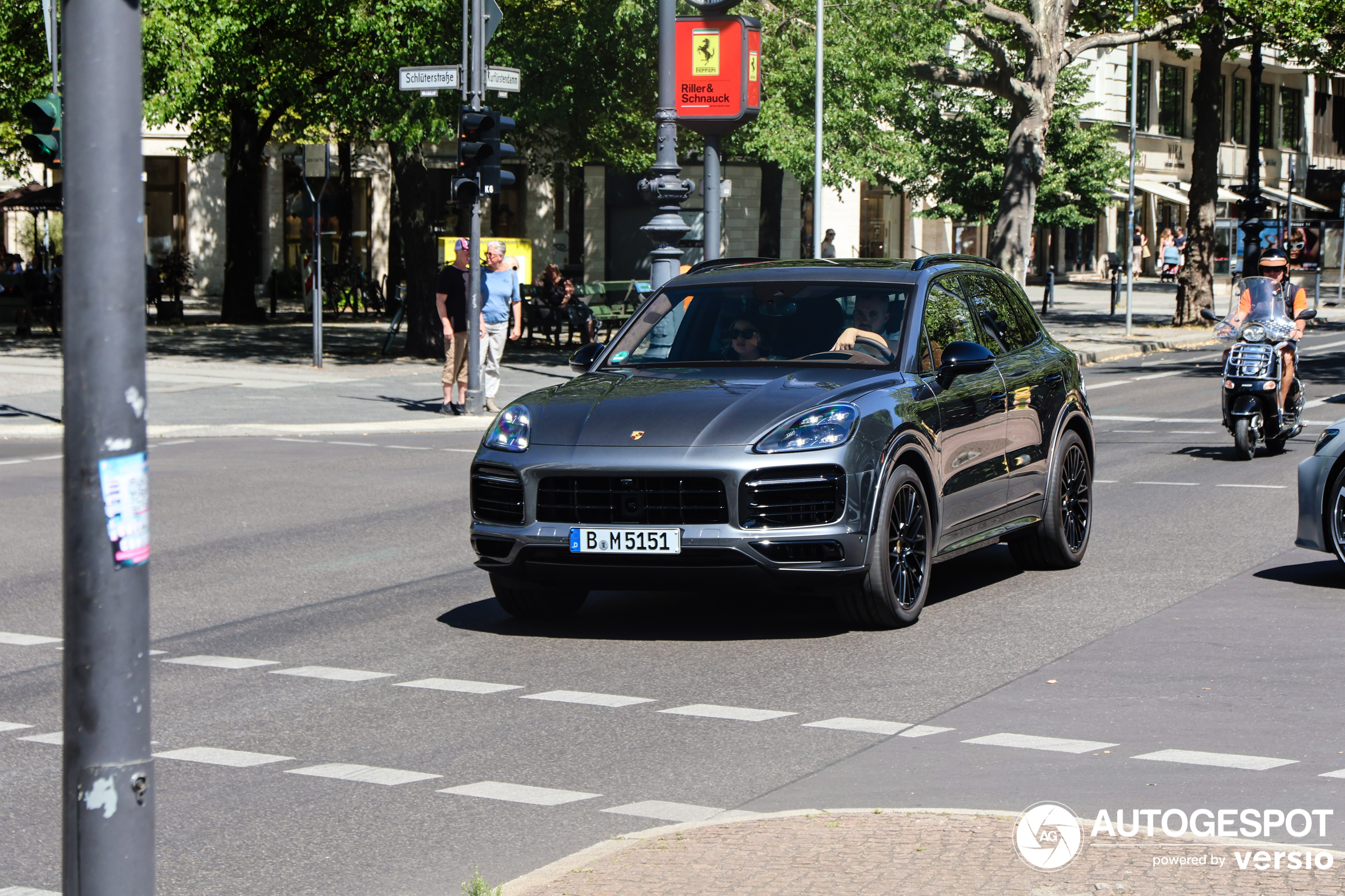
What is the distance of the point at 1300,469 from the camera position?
9.97m

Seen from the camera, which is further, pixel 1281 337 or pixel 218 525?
pixel 1281 337

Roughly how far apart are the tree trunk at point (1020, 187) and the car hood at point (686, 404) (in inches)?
954

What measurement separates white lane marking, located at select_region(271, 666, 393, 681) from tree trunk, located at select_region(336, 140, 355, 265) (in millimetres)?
37301

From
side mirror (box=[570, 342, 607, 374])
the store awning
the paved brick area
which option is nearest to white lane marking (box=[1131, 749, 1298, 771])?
the paved brick area

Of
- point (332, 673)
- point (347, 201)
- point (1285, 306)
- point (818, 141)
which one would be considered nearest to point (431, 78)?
point (1285, 306)

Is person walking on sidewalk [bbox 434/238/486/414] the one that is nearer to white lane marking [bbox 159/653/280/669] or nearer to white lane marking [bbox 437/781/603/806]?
white lane marking [bbox 159/653/280/669]

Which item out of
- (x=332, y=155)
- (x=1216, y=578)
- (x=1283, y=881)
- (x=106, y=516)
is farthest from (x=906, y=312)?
(x=332, y=155)

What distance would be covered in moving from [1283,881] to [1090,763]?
148 centimetres

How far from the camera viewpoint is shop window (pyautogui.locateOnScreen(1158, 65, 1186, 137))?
224 ft

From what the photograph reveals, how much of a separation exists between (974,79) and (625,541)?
83.0 feet

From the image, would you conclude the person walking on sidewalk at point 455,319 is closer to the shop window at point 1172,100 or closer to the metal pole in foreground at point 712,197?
the metal pole in foreground at point 712,197

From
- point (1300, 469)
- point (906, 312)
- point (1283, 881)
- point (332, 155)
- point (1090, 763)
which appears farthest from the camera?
point (332, 155)

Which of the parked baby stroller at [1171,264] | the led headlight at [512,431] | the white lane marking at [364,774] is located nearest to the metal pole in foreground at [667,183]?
the led headlight at [512,431]

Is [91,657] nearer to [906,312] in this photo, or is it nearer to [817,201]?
[906,312]
